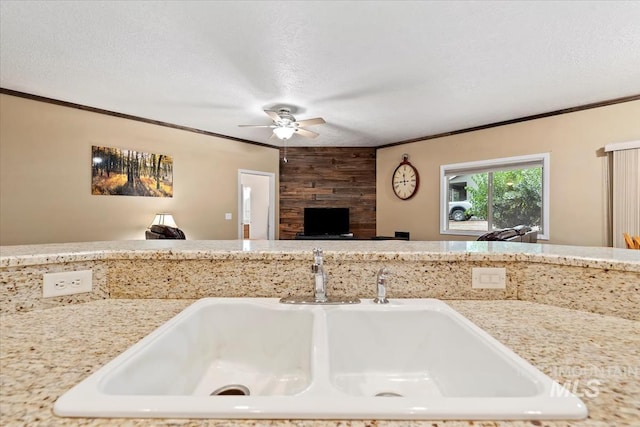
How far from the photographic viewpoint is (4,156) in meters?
3.11

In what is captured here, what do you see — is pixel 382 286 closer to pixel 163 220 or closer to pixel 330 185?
pixel 163 220

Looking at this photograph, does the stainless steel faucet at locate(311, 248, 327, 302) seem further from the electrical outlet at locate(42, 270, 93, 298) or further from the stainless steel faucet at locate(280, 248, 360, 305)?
the electrical outlet at locate(42, 270, 93, 298)

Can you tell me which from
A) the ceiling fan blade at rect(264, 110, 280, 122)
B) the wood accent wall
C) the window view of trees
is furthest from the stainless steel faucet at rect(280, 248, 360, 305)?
the wood accent wall

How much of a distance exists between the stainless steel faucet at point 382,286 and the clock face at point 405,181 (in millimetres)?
4538

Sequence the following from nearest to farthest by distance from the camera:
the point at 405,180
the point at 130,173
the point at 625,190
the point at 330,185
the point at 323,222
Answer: the point at 625,190 → the point at 130,173 → the point at 405,180 → the point at 323,222 → the point at 330,185

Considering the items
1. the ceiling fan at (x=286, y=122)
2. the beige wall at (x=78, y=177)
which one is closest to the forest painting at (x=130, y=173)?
the beige wall at (x=78, y=177)

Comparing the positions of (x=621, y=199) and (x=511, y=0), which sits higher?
(x=511, y=0)

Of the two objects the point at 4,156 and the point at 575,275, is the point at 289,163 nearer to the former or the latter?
the point at 4,156

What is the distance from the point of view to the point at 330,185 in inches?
225

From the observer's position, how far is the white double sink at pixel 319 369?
1.40 feet

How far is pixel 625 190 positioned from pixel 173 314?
14.8ft

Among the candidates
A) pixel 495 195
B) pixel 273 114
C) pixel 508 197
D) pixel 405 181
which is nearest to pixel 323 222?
pixel 405 181

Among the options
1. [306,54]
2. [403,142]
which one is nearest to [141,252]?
[306,54]

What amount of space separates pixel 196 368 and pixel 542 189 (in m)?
4.58
